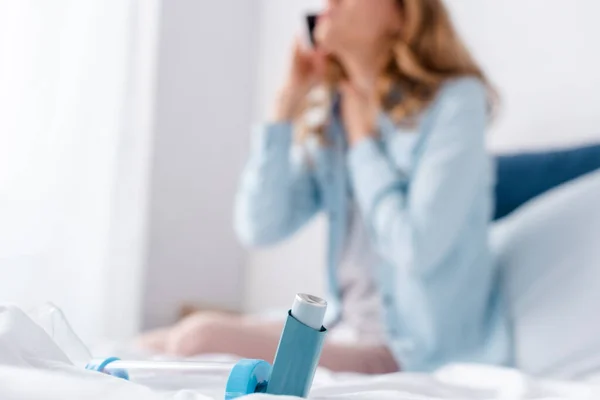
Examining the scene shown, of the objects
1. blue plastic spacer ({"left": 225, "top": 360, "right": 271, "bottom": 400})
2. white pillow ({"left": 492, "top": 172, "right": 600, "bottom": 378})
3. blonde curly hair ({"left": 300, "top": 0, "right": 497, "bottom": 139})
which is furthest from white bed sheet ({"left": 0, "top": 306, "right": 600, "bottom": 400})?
blonde curly hair ({"left": 300, "top": 0, "right": 497, "bottom": 139})

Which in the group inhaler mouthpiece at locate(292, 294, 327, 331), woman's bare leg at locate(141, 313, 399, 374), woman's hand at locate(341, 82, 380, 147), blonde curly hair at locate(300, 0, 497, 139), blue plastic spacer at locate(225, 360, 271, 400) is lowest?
woman's bare leg at locate(141, 313, 399, 374)

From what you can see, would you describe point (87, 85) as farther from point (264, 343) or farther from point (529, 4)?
point (529, 4)

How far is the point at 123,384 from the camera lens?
0.45 meters

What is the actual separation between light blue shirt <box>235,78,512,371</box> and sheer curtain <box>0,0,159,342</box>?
651 millimetres

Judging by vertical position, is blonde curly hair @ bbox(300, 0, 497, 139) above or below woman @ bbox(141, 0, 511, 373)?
above

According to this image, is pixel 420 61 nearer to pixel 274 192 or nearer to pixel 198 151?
pixel 274 192

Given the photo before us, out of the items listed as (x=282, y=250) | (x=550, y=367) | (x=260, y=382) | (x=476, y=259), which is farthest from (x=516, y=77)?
(x=260, y=382)

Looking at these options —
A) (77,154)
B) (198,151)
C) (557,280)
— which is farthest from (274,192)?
(198,151)

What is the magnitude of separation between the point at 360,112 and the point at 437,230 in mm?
312

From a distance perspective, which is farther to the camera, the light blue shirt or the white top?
the white top

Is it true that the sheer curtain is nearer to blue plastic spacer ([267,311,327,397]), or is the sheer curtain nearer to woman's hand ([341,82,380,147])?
woman's hand ([341,82,380,147])

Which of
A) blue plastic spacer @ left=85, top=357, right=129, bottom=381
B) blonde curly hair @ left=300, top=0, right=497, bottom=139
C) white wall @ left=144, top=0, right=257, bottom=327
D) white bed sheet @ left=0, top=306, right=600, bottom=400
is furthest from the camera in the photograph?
white wall @ left=144, top=0, right=257, bottom=327

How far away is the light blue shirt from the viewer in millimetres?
1096

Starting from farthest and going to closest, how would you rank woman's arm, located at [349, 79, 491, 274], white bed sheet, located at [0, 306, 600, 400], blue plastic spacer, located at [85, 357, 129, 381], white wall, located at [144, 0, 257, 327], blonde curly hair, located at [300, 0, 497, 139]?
white wall, located at [144, 0, 257, 327] → blonde curly hair, located at [300, 0, 497, 139] → woman's arm, located at [349, 79, 491, 274] → blue plastic spacer, located at [85, 357, 129, 381] → white bed sheet, located at [0, 306, 600, 400]
